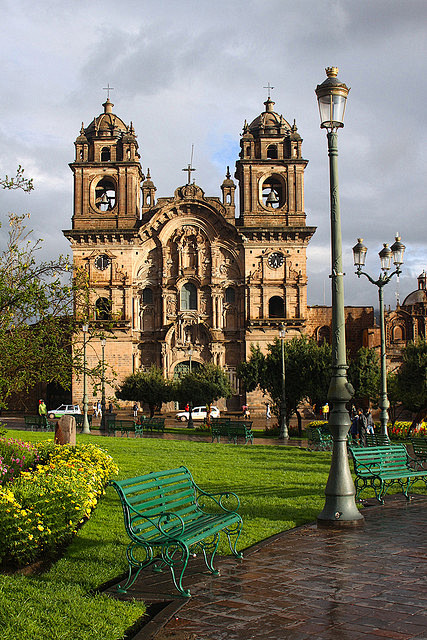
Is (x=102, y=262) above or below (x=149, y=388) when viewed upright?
above

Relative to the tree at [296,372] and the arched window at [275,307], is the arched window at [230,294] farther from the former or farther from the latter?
the tree at [296,372]

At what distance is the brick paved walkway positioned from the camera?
5.16m

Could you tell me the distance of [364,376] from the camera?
34.4 metres

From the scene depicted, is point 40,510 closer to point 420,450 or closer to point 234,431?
point 420,450

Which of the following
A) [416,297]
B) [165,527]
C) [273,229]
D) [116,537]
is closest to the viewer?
[165,527]

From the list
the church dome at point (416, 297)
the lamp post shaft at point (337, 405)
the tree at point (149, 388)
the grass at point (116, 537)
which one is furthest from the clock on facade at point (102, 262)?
the lamp post shaft at point (337, 405)

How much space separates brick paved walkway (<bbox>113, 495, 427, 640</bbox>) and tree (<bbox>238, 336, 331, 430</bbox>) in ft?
84.0

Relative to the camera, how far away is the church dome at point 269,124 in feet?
177

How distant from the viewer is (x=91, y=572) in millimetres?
6945

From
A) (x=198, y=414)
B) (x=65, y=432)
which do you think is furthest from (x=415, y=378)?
(x=65, y=432)

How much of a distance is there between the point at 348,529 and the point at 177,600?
3.72m

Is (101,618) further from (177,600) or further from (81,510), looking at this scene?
(81,510)

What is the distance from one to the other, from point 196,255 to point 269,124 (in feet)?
39.4

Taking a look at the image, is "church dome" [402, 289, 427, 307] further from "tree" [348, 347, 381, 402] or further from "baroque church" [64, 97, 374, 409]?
"tree" [348, 347, 381, 402]
